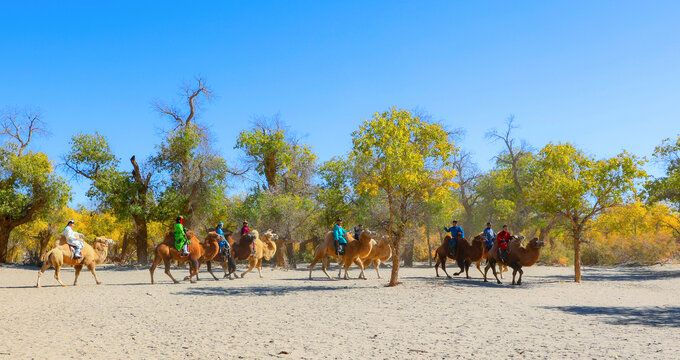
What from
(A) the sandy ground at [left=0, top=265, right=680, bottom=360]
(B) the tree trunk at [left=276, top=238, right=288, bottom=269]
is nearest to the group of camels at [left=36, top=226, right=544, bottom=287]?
(A) the sandy ground at [left=0, top=265, right=680, bottom=360]

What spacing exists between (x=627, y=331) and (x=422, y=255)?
148 feet

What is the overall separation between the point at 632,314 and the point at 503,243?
685 cm

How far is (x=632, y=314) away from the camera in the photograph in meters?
10.7

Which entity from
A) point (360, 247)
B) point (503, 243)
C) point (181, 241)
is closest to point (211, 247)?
point (181, 241)

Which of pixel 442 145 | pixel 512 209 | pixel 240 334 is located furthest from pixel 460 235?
pixel 512 209

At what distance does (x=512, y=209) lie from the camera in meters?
36.6

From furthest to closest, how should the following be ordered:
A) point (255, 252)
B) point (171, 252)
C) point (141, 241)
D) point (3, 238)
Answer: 1. point (141, 241)
2. point (3, 238)
3. point (255, 252)
4. point (171, 252)

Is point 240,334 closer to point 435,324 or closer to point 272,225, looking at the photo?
point 435,324

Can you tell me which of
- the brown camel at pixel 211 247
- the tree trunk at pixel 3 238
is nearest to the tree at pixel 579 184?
the brown camel at pixel 211 247

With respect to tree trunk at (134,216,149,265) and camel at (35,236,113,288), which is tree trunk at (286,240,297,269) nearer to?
tree trunk at (134,216,149,265)

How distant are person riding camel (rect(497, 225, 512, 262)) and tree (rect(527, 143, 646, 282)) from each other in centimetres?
269

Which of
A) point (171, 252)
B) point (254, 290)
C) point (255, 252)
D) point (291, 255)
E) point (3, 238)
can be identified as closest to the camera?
point (254, 290)

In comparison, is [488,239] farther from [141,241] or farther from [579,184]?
[141,241]

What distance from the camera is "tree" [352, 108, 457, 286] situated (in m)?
15.7
